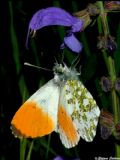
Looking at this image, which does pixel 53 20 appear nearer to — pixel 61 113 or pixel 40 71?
pixel 61 113

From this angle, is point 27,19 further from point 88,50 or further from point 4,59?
point 88,50

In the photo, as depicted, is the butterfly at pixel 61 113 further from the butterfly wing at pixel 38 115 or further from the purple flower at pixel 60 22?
the purple flower at pixel 60 22

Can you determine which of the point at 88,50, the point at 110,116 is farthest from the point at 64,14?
the point at 88,50

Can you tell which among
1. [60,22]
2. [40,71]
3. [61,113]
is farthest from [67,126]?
[40,71]

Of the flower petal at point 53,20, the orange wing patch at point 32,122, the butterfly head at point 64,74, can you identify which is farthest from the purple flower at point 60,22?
the orange wing patch at point 32,122

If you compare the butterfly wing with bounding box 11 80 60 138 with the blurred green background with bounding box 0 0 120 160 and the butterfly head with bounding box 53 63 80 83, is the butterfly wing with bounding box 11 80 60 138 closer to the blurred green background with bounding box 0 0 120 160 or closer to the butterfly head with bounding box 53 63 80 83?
the butterfly head with bounding box 53 63 80 83

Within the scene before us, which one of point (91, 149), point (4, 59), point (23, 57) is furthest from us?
point (4, 59)

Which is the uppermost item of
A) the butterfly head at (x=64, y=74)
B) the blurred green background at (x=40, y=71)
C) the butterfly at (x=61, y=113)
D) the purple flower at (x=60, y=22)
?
the purple flower at (x=60, y=22)

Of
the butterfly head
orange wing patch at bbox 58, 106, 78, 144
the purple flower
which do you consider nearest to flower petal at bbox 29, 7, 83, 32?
the purple flower
